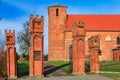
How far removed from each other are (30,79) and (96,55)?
28.0ft

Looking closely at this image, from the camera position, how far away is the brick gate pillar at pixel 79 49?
26.6 metres

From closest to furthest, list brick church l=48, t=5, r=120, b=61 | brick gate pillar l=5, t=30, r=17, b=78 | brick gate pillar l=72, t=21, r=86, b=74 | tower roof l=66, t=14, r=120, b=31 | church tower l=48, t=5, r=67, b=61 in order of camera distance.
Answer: brick gate pillar l=5, t=30, r=17, b=78, brick gate pillar l=72, t=21, r=86, b=74, church tower l=48, t=5, r=67, b=61, brick church l=48, t=5, r=120, b=61, tower roof l=66, t=14, r=120, b=31

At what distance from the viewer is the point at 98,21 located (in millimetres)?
70625

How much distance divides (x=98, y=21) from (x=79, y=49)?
44.6 metres

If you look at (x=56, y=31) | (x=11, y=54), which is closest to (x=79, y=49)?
(x=11, y=54)

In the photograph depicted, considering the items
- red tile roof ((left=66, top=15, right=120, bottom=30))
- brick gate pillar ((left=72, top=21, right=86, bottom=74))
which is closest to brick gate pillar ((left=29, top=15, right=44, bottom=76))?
brick gate pillar ((left=72, top=21, right=86, bottom=74))

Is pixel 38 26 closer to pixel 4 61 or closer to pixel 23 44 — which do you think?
pixel 4 61

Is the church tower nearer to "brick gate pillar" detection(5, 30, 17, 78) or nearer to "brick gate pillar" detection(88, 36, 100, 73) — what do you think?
"brick gate pillar" detection(88, 36, 100, 73)

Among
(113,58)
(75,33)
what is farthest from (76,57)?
(113,58)

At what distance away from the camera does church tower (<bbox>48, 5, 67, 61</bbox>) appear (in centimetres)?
6688

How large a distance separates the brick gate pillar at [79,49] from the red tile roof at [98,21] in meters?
41.2

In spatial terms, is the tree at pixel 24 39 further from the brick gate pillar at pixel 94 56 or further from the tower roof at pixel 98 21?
the brick gate pillar at pixel 94 56

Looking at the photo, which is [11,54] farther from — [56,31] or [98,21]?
[98,21]

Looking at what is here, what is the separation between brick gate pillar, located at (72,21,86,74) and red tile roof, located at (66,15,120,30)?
135ft
